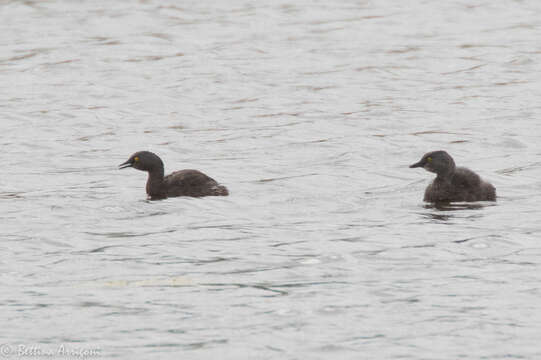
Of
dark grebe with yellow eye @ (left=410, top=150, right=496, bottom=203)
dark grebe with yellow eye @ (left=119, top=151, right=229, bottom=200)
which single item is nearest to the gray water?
dark grebe with yellow eye @ (left=119, top=151, right=229, bottom=200)

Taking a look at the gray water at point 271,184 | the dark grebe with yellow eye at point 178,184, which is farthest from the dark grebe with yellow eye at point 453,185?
the dark grebe with yellow eye at point 178,184

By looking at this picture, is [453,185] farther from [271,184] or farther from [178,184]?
[178,184]

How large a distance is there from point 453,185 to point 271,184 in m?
2.89

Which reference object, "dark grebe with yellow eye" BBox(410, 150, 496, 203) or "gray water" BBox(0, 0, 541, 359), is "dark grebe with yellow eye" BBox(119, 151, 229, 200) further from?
"dark grebe with yellow eye" BBox(410, 150, 496, 203)

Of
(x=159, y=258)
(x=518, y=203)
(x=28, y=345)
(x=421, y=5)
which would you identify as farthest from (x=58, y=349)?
(x=421, y=5)

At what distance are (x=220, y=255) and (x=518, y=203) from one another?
497 centimetres

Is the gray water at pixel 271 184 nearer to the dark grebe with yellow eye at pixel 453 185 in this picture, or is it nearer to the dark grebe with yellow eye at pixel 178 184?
the dark grebe with yellow eye at pixel 178 184

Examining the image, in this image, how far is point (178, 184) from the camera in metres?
17.9

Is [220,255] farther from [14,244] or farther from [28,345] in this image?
[28,345]

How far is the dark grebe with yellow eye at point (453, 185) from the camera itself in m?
17.1

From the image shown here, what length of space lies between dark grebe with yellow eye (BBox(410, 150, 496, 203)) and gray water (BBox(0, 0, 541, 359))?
15.2 inches

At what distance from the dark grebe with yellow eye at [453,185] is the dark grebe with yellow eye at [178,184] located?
293 cm

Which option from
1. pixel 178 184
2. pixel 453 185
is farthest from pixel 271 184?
pixel 453 185

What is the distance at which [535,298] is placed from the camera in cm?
1177
